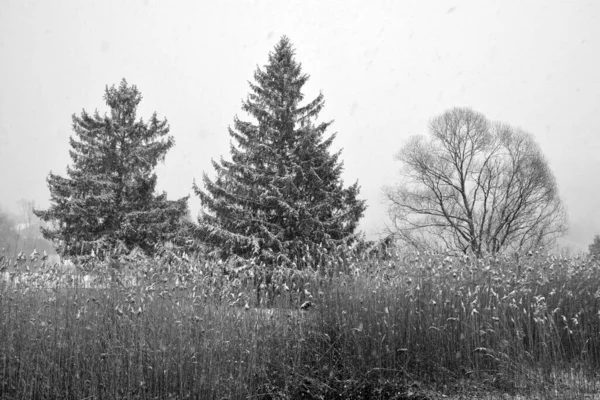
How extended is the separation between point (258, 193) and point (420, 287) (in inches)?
410

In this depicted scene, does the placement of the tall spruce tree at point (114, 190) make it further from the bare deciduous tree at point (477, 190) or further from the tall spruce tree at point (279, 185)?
the bare deciduous tree at point (477, 190)

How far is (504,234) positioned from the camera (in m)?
25.3

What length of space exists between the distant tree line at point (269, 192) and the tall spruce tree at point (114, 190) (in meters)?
0.05

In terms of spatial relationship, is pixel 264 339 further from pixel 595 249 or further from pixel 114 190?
pixel 114 190

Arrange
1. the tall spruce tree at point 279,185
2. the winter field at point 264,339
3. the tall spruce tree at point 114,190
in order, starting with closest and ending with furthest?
the winter field at point 264,339, the tall spruce tree at point 279,185, the tall spruce tree at point 114,190

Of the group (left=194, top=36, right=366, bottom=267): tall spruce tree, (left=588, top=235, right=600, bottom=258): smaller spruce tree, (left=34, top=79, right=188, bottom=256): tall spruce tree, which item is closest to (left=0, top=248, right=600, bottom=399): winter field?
(left=588, top=235, right=600, bottom=258): smaller spruce tree

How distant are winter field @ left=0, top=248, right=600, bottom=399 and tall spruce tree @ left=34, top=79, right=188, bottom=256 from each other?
1279cm

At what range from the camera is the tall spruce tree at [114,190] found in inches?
731

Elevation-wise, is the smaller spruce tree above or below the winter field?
above

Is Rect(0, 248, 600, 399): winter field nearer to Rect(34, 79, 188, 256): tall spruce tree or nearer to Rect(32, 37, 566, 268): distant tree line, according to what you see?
Rect(32, 37, 566, 268): distant tree line

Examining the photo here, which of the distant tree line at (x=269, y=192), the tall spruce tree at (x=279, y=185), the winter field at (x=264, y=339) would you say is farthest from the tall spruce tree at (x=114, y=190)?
the winter field at (x=264, y=339)

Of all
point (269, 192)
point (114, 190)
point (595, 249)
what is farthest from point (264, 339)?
point (114, 190)

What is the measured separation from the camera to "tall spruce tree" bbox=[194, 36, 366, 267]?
15.5 metres

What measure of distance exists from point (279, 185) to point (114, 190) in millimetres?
8471
